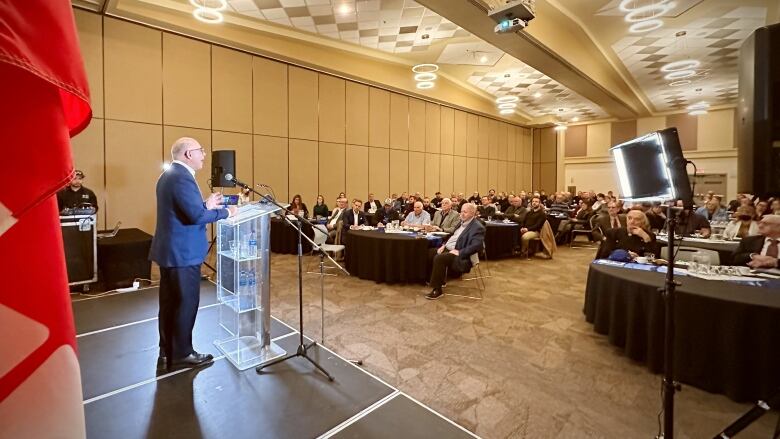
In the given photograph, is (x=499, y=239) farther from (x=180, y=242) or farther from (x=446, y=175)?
(x=446, y=175)

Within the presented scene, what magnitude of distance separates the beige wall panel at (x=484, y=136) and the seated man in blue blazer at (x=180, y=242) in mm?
14685

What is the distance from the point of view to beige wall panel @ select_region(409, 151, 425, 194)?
44.1 ft

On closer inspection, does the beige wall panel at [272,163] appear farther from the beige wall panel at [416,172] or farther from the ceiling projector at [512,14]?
the ceiling projector at [512,14]

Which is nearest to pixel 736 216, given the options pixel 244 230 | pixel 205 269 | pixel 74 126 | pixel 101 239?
pixel 244 230

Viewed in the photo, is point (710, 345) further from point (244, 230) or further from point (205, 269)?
point (205, 269)

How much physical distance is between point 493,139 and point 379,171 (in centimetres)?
706

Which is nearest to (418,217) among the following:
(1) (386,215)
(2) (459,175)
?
(1) (386,215)

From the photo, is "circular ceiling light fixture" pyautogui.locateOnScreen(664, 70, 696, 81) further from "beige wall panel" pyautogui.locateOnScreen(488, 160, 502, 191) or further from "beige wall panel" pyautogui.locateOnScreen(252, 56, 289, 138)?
"beige wall panel" pyautogui.locateOnScreen(252, 56, 289, 138)

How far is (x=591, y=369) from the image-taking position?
3209mm

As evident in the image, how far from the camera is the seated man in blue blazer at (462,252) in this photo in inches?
211

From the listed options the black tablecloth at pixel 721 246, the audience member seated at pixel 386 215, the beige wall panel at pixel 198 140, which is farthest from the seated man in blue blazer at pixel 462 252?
the beige wall panel at pixel 198 140

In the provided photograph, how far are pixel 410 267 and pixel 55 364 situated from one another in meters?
5.47

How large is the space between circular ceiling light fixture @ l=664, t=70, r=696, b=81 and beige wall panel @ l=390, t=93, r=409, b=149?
7859 mm

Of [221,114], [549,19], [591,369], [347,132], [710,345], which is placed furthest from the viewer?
[347,132]
